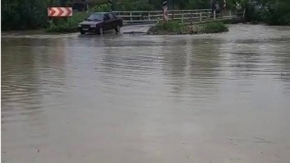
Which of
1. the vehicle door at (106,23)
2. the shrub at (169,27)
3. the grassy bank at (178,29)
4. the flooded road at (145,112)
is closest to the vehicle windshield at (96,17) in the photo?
the vehicle door at (106,23)

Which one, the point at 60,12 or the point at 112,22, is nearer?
the point at 112,22

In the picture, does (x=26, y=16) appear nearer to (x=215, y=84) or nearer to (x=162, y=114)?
(x=215, y=84)

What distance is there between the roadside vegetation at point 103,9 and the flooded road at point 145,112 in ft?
75.2

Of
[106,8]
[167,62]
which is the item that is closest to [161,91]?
[167,62]

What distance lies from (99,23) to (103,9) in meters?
12.8

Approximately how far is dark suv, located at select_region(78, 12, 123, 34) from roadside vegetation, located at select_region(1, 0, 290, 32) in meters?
2.39

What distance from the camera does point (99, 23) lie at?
Answer: 33969mm

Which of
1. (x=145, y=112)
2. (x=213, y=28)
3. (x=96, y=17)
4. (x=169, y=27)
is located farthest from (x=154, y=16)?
(x=145, y=112)

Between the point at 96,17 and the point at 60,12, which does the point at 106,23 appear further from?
the point at 60,12

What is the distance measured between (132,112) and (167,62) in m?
7.57

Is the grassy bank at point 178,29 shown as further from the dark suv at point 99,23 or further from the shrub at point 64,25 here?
the shrub at point 64,25

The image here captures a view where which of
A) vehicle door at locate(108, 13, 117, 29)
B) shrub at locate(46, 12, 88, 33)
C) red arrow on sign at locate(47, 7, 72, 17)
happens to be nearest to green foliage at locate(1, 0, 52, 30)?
shrub at locate(46, 12, 88, 33)

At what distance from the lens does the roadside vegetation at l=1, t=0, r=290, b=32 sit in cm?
3819

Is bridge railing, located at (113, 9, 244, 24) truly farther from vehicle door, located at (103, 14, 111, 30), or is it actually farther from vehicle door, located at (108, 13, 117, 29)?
vehicle door, located at (103, 14, 111, 30)
